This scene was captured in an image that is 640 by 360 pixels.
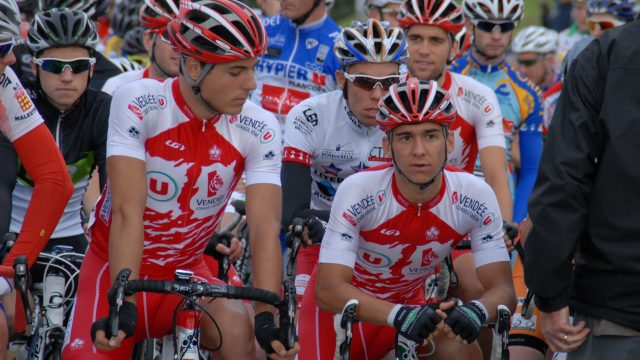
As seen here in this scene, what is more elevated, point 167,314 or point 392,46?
point 392,46

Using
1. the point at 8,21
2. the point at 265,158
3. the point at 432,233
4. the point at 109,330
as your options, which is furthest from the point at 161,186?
the point at 432,233

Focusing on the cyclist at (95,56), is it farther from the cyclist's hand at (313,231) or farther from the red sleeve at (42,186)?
the cyclist's hand at (313,231)

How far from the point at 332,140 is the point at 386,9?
5.25 metres

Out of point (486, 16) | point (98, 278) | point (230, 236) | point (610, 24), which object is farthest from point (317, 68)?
point (98, 278)

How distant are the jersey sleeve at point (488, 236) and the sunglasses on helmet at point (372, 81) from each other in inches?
52.6

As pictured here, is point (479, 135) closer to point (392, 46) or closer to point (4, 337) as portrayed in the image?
point (392, 46)

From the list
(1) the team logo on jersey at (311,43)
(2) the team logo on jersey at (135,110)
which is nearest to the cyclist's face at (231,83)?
(2) the team logo on jersey at (135,110)

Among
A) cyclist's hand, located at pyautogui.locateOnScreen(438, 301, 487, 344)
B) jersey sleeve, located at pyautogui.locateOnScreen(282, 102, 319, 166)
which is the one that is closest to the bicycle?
cyclist's hand, located at pyautogui.locateOnScreen(438, 301, 487, 344)

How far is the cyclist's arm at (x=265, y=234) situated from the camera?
578 cm

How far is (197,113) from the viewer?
607cm

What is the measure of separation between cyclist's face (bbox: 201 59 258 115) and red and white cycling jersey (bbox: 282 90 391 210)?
1.61 m

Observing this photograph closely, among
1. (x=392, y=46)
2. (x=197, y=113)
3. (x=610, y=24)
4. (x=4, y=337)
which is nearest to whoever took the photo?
(x=4, y=337)

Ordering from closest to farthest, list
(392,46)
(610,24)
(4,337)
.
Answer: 1. (4,337)
2. (392,46)
3. (610,24)

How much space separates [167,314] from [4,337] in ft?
2.74
